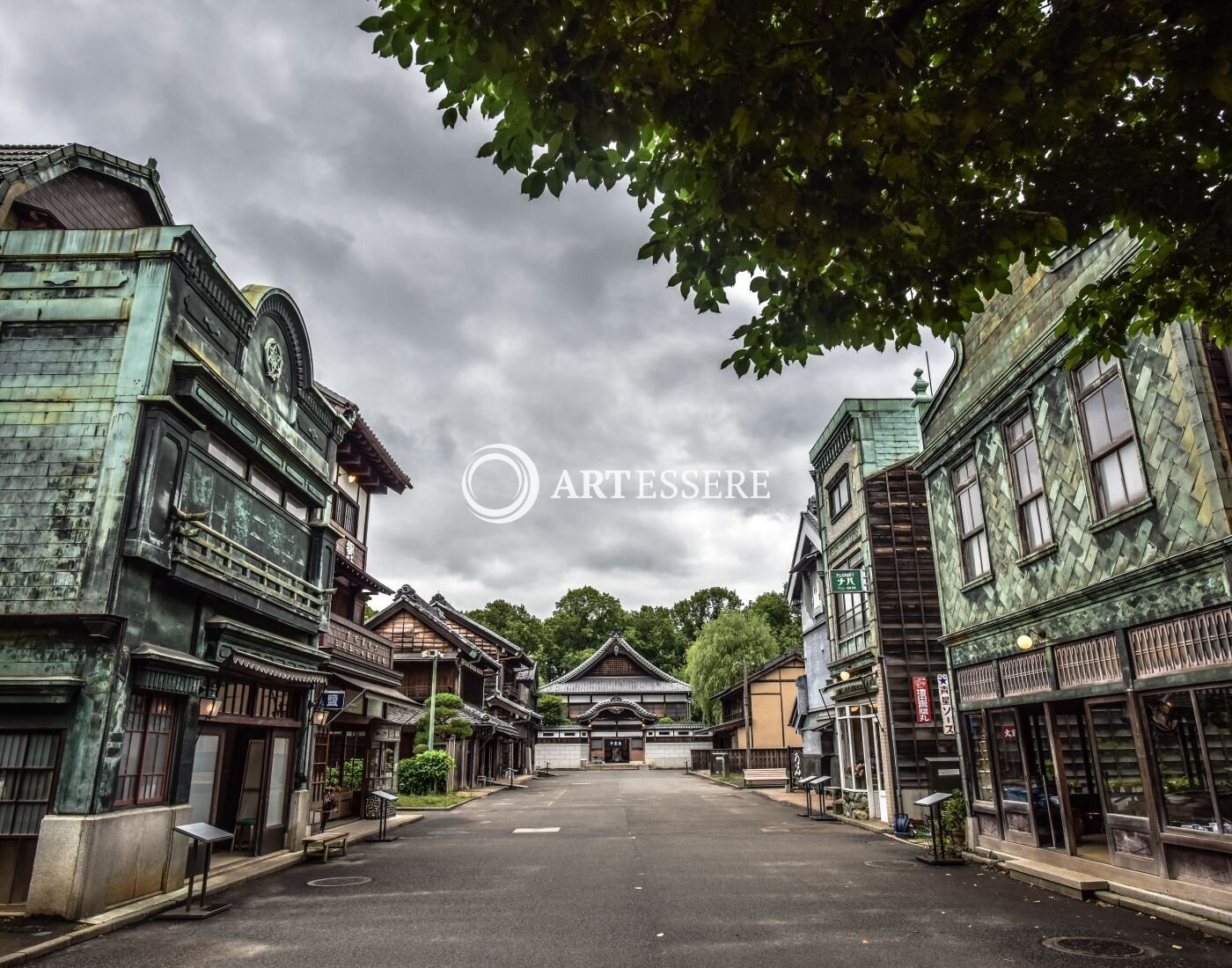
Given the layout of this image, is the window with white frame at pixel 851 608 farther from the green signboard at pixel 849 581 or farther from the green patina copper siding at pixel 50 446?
the green patina copper siding at pixel 50 446

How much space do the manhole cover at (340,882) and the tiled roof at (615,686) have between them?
60887 mm

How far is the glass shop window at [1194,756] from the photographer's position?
29.4 feet

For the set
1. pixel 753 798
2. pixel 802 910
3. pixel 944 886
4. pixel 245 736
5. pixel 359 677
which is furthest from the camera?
pixel 753 798

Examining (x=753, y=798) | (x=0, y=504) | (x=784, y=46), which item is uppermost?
(x=784, y=46)

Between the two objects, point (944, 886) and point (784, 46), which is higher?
point (784, 46)

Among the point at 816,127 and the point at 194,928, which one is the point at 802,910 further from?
the point at 816,127

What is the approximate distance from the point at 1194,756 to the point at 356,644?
19.0 metres

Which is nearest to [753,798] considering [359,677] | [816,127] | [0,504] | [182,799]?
[359,677]

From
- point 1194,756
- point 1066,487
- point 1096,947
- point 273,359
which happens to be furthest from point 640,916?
point 273,359

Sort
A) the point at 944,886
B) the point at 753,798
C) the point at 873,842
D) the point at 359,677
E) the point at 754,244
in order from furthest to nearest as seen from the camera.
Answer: the point at 753,798 → the point at 359,677 → the point at 873,842 → the point at 944,886 → the point at 754,244

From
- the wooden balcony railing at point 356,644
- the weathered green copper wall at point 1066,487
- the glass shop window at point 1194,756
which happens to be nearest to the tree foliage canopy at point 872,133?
the weathered green copper wall at point 1066,487

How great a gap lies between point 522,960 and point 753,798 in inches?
994

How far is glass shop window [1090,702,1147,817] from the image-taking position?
10.7 metres

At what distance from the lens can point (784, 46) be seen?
4898 mm
